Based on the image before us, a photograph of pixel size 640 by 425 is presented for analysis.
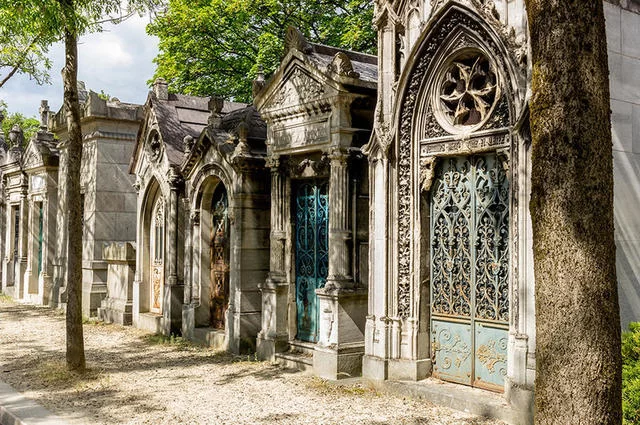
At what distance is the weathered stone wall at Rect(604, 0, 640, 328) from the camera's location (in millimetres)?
7590

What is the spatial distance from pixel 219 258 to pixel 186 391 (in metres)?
4.14

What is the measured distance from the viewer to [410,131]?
8914 mm

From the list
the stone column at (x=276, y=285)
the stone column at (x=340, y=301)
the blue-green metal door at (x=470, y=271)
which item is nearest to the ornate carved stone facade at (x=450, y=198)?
the blue-green metal door at (x=470, y=271)

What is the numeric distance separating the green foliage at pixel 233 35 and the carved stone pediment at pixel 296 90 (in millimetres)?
10917

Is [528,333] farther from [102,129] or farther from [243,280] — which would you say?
[102,129]

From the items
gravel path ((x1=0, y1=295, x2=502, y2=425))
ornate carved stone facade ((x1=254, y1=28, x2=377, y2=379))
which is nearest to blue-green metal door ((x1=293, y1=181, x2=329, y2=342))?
ornate carved stone facade ((x1=254, y1=28, x2=377, y2=379))

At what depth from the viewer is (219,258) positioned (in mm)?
12781

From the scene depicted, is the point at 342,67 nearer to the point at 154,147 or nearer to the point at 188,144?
the point at 188,144

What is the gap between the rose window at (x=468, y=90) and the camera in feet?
26.4

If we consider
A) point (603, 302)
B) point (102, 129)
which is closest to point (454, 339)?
point (603, 302)

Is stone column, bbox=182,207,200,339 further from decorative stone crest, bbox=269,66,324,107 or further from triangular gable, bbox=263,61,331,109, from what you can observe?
decorative stone crest, bbox=269,66,324,107

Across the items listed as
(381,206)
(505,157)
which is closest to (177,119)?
(381,206)

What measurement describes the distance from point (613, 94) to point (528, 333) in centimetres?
286

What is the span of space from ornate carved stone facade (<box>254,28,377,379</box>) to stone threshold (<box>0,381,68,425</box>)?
Result: 3670mm
